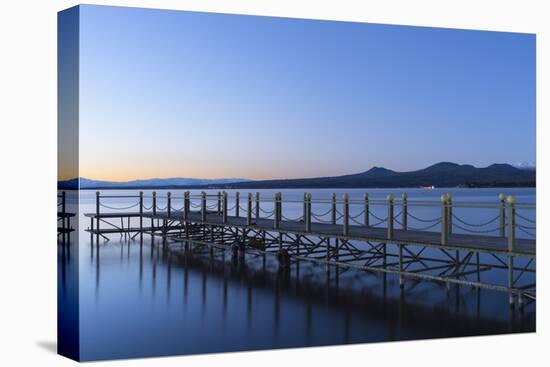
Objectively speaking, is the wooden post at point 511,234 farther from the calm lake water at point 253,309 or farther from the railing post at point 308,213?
the railing post at point 308,213

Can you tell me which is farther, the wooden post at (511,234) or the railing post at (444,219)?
the railing post at (444,219)

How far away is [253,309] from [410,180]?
6387 mm

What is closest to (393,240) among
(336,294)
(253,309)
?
(336,294)

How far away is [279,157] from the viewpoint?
14.0m

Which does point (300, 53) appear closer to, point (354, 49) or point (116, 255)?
point (354, 49)

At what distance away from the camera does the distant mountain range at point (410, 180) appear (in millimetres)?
8576

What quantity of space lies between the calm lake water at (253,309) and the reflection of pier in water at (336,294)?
0.04 ft

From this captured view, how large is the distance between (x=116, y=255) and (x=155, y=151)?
9.94 feet

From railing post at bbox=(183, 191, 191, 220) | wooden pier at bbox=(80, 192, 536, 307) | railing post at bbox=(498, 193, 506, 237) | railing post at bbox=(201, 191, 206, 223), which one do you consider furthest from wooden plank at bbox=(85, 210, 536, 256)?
railing post at bbox=(183, 191, 191, 220)

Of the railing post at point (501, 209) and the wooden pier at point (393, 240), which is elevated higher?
the railing post at point (501, 209)

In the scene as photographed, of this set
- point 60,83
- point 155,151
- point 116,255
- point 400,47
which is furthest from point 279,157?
point 60,83

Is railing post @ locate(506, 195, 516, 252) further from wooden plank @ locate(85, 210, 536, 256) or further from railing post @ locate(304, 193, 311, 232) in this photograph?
railing post @ locate(304, 193, 311, 232)

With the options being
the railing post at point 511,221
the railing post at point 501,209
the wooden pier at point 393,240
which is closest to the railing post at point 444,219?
the wooden pier at point 393,240

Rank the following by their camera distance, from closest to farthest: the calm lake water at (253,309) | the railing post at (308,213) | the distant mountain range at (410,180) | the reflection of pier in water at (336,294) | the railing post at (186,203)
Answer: the calm lake water at (253,309) < the reflection of pier in water at (336,294) < the distant mountain range at (410,180) < the railing post at (308,213) < the railing post at (186,203)
